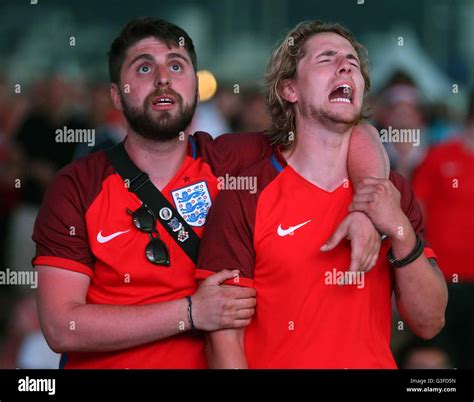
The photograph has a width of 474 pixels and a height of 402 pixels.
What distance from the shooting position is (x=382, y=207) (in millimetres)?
4074

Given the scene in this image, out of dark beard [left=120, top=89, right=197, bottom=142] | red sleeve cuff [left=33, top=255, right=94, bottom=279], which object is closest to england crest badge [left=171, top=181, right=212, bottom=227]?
dark beard [left=120, top=89, right=197, bottom=142]

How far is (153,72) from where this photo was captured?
4.45 meters

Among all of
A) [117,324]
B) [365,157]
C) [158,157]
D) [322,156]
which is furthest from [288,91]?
[117,324]

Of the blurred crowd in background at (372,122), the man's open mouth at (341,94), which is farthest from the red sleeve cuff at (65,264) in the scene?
the blurred crowd in background at (372,122)

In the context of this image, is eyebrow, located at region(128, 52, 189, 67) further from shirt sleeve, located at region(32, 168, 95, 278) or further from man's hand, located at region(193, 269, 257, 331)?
man's hand, located at region(193, 269, 257, 331)

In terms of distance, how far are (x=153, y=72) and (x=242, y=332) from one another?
1.08 m

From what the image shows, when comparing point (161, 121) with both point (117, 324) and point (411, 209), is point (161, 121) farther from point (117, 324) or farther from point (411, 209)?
point (411, 209)

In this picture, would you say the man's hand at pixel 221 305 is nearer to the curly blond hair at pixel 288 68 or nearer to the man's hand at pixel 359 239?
the man's hand at pixel 359 239

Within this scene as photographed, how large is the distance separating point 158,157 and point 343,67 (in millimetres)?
811

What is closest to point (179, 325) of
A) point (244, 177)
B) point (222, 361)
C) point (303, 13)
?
point (222, 361)

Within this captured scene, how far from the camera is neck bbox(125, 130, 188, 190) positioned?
4453 millimetres

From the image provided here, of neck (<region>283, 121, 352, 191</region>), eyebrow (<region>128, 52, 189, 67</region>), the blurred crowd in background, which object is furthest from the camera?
the blurred crowd in background

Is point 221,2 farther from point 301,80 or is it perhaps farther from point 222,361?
point 222,361

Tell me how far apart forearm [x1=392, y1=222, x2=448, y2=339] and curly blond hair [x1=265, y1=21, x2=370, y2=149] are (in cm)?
69
